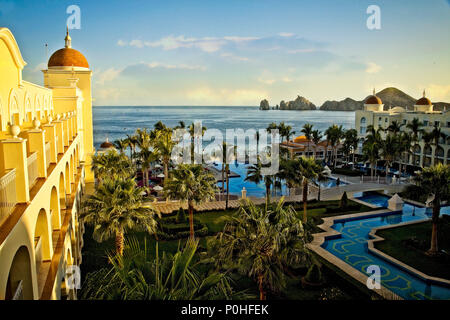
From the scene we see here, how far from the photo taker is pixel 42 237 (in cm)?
934

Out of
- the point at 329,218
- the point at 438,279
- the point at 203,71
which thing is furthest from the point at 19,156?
the point at 203,71

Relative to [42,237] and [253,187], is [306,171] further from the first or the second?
[42,237]

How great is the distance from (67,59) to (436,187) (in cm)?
3002

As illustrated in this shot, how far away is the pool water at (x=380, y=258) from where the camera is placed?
16.0 m

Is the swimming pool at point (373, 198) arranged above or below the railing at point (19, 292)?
below

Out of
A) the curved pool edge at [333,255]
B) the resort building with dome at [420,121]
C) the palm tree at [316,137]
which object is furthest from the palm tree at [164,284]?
the palm tree at [316,137]

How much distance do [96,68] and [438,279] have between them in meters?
32.7

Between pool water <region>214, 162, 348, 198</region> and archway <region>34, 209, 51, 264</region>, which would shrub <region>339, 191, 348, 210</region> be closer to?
pool water <region>214, 162, 348, 198</region>

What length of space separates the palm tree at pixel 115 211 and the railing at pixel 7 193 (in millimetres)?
7261

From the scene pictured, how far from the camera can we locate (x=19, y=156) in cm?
688

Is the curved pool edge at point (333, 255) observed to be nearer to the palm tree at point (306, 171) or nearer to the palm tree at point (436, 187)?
the palm tree at point (306, 171)

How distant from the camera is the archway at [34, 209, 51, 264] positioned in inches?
359

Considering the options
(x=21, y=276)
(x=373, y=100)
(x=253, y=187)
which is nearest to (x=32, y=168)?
(x=21, y=276)

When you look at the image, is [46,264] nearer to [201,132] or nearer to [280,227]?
[280,227]
